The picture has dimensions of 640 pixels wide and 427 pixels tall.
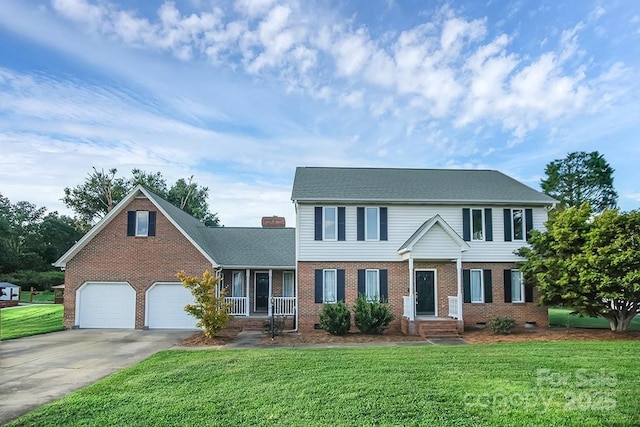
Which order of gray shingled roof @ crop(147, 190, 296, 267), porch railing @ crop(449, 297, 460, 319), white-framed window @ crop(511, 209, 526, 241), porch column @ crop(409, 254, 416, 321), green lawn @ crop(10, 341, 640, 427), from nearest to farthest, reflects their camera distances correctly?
green lawn @ crop(10, 341, 640, 427), porch column @ crop(409, 254, 416, 321), porch railing @ crop(449, 297, 460, 319), white-framed window @ crop(511, 209, 526, 241), gray shingled roof @ crop(147, 190, 296, 267)

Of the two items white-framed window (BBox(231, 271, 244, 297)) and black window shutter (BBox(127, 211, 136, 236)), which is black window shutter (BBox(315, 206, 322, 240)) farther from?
black window shutter (BBox(127, 211, 136, 236))

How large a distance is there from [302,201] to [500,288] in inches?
371

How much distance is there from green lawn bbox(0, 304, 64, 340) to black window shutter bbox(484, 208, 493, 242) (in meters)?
19.0

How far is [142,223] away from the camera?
19.4 metres

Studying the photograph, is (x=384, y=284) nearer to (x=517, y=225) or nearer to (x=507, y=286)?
(x=507, y=286)

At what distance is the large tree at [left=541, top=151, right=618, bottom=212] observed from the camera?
4225 cm

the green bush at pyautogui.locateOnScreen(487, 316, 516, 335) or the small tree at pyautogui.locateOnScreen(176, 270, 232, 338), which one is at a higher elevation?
the small tree at pyautogui.locateOnScreen(176, 270, 232, 338)

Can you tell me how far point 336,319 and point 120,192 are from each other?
36.8 m

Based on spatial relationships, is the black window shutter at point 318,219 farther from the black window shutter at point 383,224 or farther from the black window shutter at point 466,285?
the black window shutter at point 466,285

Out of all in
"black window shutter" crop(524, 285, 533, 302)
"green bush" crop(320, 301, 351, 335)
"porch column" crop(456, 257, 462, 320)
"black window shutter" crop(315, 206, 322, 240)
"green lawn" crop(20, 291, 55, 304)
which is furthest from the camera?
"green lawn" crop(20, 291, 55, 304)

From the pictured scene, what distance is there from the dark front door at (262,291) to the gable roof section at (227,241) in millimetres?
1235

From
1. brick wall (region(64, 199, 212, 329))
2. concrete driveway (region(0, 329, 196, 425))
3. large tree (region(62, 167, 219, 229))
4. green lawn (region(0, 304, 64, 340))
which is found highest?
large tree (region(62, 167, 219, 229))

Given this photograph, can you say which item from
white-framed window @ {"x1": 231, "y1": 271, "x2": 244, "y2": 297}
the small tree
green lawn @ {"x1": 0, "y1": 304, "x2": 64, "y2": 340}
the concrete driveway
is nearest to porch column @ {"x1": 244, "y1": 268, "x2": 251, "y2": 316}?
white-framed window @ {"x1": 231, "y1": 271, "x2": 244, "y2": 297}

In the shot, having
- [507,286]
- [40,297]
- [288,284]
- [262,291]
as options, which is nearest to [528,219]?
[507,286]
